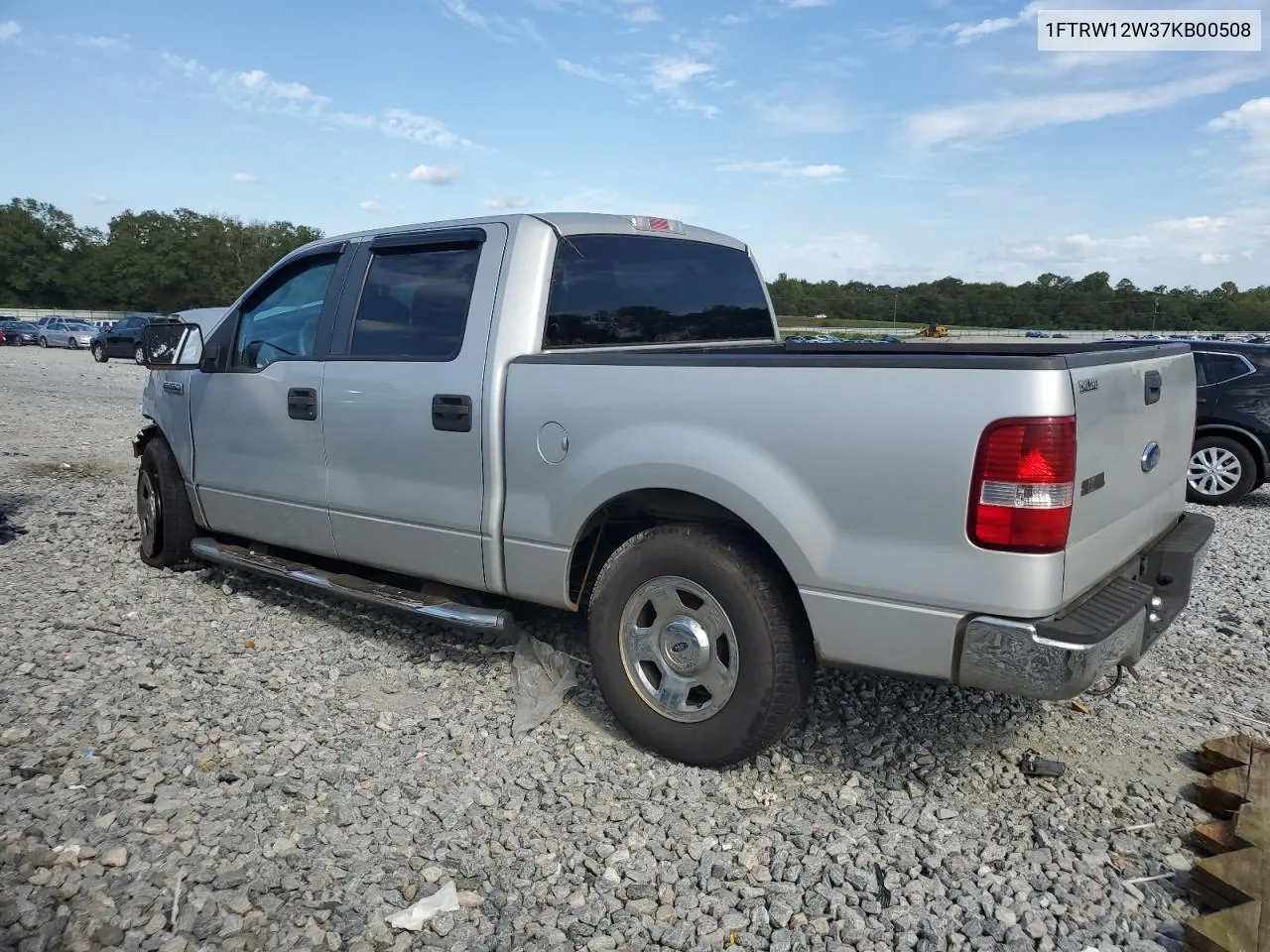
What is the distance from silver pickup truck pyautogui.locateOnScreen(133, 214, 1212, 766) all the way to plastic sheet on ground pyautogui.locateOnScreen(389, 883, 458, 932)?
3.21ft

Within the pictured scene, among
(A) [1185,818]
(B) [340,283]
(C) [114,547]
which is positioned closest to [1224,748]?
(A) [1185,818]

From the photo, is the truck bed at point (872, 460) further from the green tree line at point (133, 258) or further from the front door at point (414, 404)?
the green tree line at point (133, 258)

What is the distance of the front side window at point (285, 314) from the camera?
461 centimetres

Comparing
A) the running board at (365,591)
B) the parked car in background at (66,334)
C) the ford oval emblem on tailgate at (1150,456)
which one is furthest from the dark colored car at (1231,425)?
the parked car in background at (66,334)

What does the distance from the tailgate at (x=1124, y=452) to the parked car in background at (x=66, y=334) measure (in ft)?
161

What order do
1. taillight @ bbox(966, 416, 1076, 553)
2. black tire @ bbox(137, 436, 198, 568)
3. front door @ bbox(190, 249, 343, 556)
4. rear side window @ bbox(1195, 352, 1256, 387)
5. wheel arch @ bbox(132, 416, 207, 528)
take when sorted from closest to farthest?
1. taillight @ bbox(966, 416, 1076, 553)
2. front door @ bbox(190, 249, 343, 556)
3. wheel arch @ bbox(132, 416, 207, 528)
4. black tire @ bbox(137, 436, 198, 568)
5. rear side window @ bbox(1195, 352, 1256, 387)

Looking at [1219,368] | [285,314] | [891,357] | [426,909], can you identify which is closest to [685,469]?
[891,357]

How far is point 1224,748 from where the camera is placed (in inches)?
132

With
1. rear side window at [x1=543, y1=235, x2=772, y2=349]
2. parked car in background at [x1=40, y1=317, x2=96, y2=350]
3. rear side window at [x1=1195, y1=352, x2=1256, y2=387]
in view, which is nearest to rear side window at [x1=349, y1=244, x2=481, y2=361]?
rear side window at [x1=543, y1=235, x2=772, y2=349]

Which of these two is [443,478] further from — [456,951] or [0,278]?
[0,278]

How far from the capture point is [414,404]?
3955 millimetres

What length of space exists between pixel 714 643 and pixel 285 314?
116 inches

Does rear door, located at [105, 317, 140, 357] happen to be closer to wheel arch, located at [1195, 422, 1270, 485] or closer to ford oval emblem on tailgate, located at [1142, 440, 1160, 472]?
wheel arch, located at [1195, 422, 1270, 485]

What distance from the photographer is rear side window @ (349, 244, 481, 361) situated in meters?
3.96
